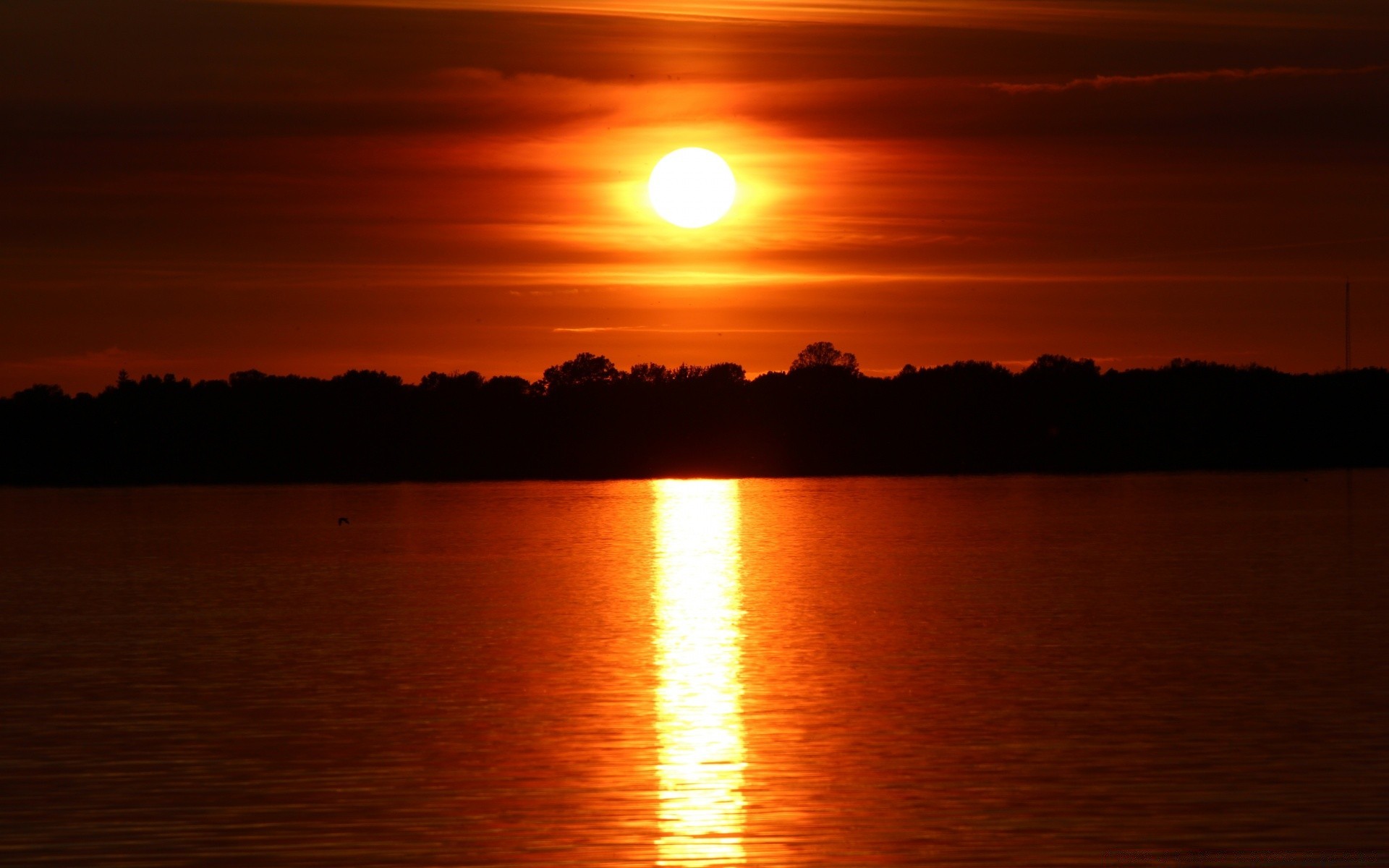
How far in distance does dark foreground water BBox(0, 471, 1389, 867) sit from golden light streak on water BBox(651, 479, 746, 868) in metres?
0.10

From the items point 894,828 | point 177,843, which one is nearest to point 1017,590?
point 894,828

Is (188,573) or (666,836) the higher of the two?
(188,573)

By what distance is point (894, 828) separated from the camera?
20234mm

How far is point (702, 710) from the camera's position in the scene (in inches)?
1139

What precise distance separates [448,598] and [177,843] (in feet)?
102

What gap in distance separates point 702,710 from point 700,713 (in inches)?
13.0

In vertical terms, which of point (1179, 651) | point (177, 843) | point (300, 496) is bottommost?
point (177, 843)

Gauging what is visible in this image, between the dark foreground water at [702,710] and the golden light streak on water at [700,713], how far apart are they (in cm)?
10

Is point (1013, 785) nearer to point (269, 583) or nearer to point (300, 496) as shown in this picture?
point (269, 583)

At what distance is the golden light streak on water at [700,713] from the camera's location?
19.7 m

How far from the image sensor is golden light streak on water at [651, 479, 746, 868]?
19.7 m

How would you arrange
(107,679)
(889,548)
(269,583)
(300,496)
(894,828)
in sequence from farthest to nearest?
(300,496), (889,548), (269,583), (107,679), (894,828)

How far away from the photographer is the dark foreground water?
1995 centimetres

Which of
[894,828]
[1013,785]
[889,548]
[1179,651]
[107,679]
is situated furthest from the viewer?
[889,548]
